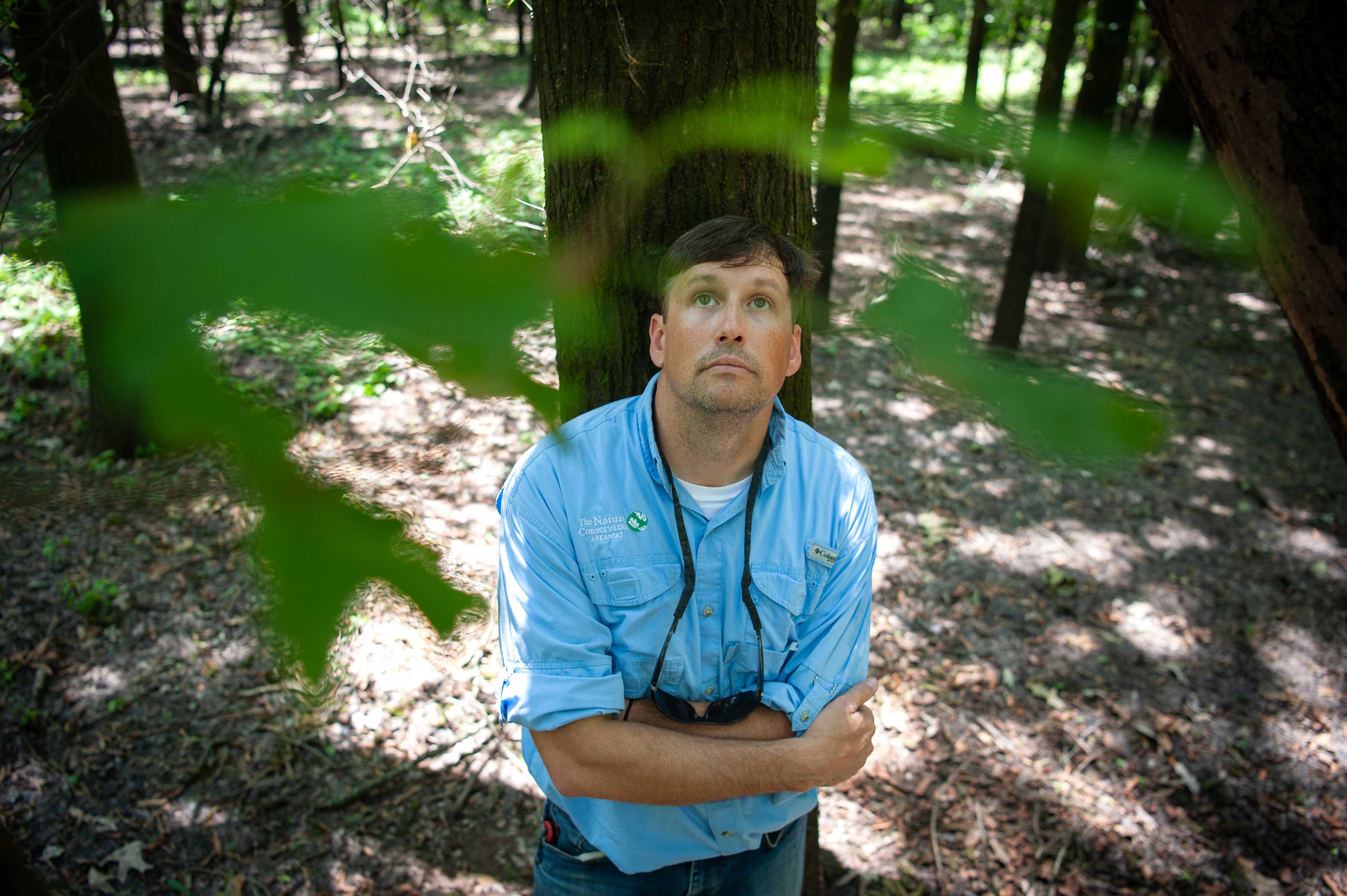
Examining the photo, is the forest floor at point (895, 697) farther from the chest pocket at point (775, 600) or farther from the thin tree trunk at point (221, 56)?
the thin tree trunk at point (221, 56)

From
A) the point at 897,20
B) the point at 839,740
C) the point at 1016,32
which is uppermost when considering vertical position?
the point at 897,20

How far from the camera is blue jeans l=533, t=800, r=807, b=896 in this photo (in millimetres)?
2020

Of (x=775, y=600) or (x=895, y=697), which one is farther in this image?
(x=895, y=697)

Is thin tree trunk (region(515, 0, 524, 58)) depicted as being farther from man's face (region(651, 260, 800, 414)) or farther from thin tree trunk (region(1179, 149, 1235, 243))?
thin tree trunk (region(1179, 149, 1235, 243))

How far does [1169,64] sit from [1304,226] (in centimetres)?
39

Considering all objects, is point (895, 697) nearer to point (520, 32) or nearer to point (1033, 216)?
point (1033, 216)

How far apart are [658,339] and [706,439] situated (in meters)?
0.27

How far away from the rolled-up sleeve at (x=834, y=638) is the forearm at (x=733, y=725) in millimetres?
21

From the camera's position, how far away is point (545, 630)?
66.2 inches

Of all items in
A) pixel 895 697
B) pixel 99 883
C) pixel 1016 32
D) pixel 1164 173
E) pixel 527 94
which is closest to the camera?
pixel 1164 173

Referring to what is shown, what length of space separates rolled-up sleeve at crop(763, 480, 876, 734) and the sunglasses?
0.06 meters

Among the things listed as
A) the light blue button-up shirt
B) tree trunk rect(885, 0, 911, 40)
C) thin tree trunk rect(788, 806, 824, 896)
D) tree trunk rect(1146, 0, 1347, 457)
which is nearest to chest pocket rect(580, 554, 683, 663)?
the light blue button-up shirt

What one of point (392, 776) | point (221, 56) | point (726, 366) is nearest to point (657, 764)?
point (726, 366)

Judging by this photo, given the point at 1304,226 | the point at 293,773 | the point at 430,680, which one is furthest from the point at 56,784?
the point at 1304,226
